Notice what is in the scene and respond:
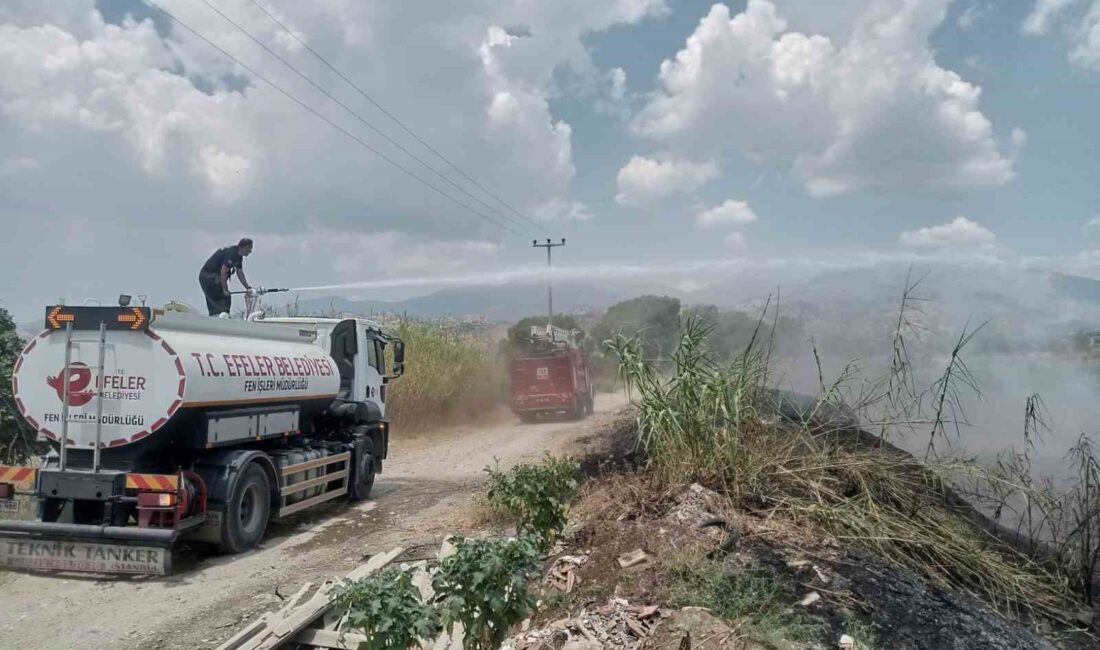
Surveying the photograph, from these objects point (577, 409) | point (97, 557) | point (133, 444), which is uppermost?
point (133, 444)

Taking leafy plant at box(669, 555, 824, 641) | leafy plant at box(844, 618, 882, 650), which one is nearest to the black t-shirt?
leafy plant at box(669, 555, 824, 641)

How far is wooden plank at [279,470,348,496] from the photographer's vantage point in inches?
376

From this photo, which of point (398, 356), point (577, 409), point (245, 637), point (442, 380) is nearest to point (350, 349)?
point (398, 356)

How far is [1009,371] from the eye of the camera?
61.3ft

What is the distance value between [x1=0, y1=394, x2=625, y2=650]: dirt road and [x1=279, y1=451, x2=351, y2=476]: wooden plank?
2.59 feet

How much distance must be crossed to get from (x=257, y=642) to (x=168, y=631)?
1.42 m

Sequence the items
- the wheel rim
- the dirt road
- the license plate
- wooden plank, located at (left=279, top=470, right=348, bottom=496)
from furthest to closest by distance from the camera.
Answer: wooden plank, located at (left=279, top=470, right=348, bottom=496)
the wheel rim
the license plate
the dirt road

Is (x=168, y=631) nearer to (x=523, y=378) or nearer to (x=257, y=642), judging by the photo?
(x=257, y=642)

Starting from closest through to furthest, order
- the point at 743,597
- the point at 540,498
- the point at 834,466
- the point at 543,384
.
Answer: the point at 743,597 → the point at 540,498 → the point at 834,466 → the point at 543,384

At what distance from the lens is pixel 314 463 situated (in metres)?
10.3

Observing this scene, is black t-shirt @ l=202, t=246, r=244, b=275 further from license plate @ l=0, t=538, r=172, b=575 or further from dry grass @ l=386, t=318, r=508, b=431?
dry grass @ l=386, t=318, r=508, b=431

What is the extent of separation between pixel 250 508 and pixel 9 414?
3683 mm

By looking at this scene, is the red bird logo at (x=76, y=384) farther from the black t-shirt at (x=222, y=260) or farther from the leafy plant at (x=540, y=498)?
the leafy plant at (x=540, y=498)

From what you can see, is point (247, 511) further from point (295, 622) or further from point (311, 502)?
point (295, 622)
